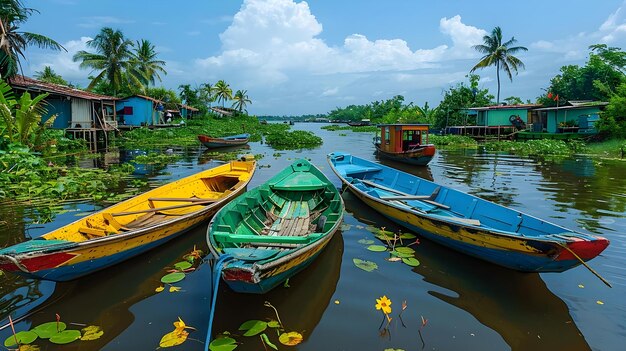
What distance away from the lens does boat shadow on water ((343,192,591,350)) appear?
3.89m

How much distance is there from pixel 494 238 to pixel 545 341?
4.22 feet

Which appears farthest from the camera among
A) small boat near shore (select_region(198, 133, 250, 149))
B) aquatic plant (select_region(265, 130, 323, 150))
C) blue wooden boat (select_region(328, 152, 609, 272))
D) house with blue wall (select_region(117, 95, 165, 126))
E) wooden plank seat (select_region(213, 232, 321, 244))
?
house with blue wall (select_region(117, 95, 165, 126))

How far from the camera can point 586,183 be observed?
1231 cm

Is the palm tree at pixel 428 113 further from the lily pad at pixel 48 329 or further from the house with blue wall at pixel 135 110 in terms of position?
the lily pad at pixel 48 329

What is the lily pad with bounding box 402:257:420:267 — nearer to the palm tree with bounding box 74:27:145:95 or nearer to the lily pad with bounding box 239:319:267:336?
the lily pad with bounding box 239:319:267:336

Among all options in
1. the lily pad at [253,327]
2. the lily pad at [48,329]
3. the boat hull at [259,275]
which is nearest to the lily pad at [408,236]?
the boat hull at [259,275]

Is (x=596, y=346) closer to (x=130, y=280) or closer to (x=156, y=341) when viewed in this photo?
(x=156, y=341)

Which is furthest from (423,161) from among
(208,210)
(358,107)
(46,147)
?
(358,107)

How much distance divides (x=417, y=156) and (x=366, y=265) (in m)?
11.6

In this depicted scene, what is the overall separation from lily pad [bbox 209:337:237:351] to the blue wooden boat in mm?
3515

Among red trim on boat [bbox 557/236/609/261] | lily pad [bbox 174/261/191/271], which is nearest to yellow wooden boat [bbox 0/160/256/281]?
A: lily pad [bbox 174/261/191/271]

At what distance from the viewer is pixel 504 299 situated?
4648mm

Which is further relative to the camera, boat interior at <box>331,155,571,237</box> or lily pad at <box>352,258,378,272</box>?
lily pad at <box>352,258,378,272</box>

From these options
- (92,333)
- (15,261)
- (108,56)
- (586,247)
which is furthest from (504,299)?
(108,56)
